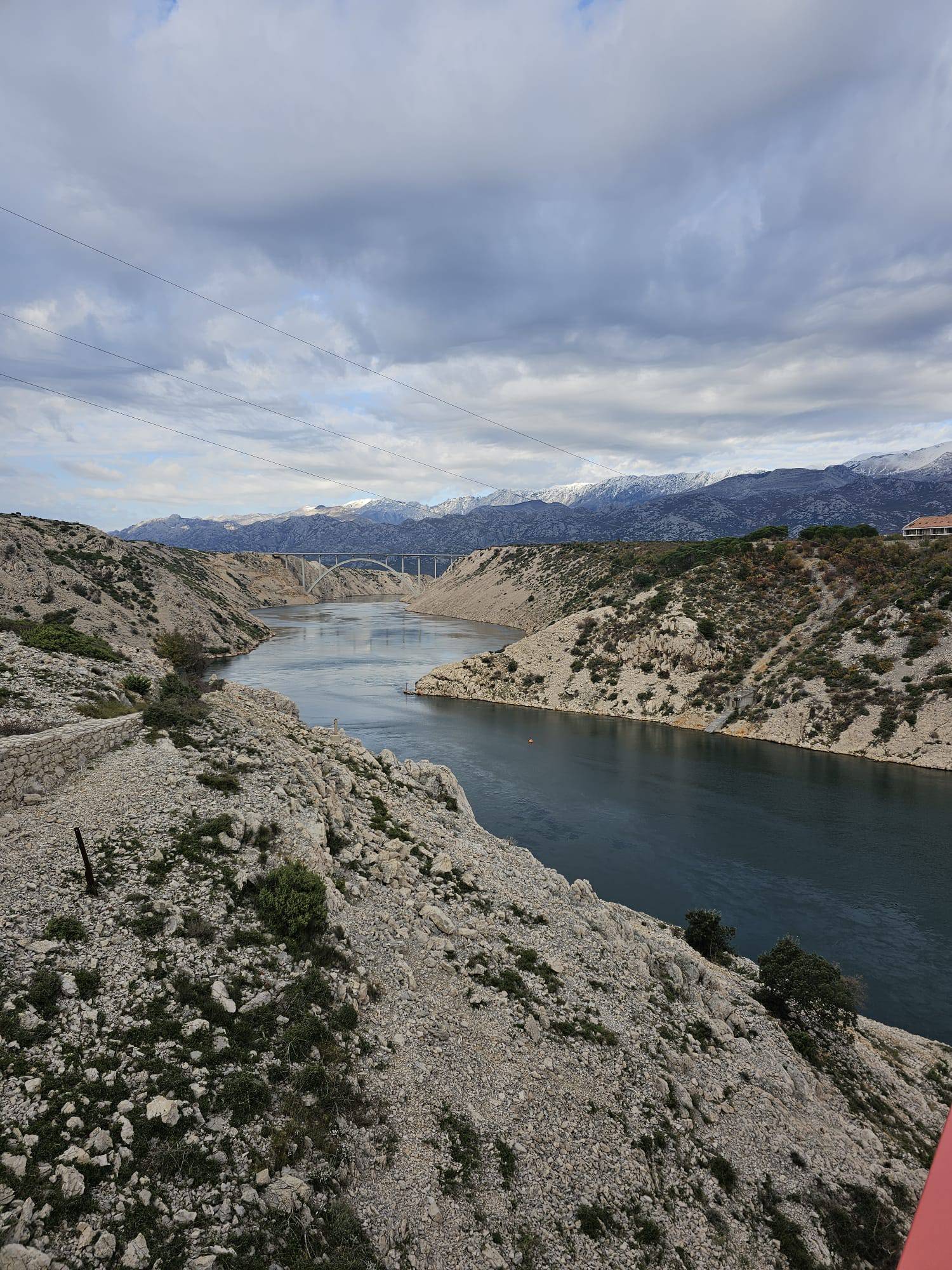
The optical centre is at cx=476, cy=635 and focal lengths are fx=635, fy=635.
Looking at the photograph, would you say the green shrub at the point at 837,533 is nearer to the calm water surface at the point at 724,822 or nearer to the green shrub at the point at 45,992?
the calm water surface at the point at 724,822

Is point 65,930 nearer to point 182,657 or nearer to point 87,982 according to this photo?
point 87,982

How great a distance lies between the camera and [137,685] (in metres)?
19.1

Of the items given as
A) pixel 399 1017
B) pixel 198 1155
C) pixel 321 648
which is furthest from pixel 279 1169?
pixel 321 648

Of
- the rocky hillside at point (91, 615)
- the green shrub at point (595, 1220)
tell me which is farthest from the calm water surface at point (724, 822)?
the rocky hillside at point (91, 615)

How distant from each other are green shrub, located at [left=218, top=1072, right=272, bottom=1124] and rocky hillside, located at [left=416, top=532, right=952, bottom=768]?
44.0 metres

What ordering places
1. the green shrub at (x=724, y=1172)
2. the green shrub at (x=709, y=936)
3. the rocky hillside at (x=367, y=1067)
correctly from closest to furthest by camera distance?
the rocky hillside at (x=367, y=1067)
the green shrub at (x=724, y=1172)
the green shrub at (x=709, y=936)

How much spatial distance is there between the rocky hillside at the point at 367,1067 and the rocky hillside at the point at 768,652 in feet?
104

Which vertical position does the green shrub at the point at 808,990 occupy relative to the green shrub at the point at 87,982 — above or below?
below

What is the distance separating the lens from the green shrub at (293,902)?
11414 mm

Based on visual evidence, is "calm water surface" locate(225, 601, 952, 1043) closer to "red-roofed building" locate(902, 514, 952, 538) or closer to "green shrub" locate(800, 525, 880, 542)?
"green shrub" locate(800, 525, 880, 542)

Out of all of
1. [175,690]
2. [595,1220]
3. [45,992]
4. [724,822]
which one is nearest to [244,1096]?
[45,992]

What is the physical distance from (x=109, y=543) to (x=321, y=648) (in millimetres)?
28015

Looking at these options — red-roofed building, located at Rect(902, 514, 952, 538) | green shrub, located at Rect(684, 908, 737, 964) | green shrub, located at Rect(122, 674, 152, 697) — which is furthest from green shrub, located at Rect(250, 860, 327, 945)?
red-roofed building, located at Rect(902, 514, 952, 538)

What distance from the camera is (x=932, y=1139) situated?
1399 centimetres
